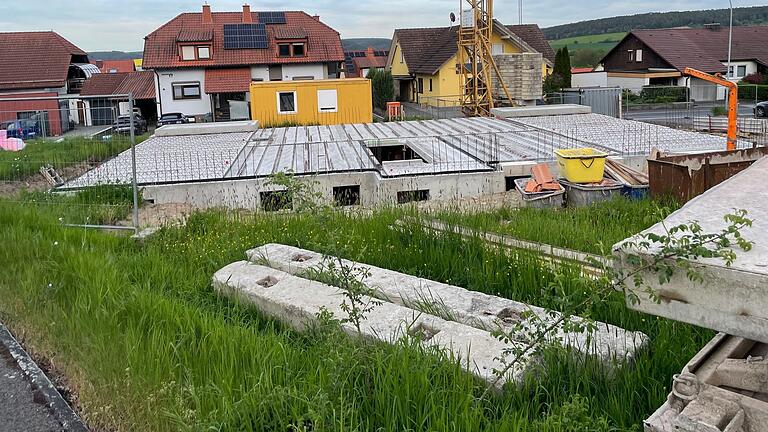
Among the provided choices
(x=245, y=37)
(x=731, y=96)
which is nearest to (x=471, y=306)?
(x=731, y=96)

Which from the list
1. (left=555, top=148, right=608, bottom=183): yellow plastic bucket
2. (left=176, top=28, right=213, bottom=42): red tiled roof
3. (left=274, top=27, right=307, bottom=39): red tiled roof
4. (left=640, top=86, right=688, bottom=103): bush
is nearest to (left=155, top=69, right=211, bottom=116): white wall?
(left=176, top=28, right=213, bottom=42): red tiled roof

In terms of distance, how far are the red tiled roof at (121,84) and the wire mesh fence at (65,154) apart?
1421 inches

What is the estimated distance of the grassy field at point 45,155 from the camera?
13.0 m

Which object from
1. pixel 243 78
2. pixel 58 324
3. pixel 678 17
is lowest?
pixel 58 324

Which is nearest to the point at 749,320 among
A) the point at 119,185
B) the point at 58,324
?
the point at 58,324

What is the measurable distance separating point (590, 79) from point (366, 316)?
54.6m

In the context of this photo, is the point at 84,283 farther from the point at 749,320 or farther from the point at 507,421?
the point at 749,320

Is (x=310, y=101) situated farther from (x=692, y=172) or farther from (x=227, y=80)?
(x=692, y=172)

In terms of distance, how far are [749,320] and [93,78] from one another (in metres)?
56.5

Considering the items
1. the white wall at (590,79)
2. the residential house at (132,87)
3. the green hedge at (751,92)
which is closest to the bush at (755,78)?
the green hedge at (751,92)

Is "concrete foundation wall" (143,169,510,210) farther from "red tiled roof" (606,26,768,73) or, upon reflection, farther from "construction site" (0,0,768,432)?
"red tiled roof" (606,26,768,73)

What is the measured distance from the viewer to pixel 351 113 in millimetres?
32219

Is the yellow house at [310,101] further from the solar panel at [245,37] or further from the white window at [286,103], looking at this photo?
the solar panel at [245,37]

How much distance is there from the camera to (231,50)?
46156 millimetres
